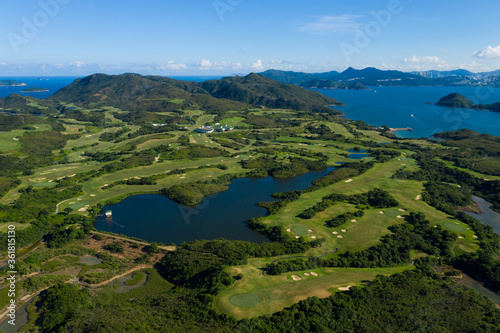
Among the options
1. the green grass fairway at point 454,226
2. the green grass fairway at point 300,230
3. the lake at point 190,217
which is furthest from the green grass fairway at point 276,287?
the green grass fairway at point 454,226

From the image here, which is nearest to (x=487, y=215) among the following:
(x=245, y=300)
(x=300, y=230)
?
(x=300, y=230)

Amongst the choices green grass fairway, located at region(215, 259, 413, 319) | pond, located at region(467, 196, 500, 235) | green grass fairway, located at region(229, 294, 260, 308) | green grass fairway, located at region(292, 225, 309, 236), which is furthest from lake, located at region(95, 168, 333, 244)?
pond, located at region(467, 196, 500, 235)

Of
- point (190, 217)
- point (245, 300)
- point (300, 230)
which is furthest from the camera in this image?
point (190, 217)

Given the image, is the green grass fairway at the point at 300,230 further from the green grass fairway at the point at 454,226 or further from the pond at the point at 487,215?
the pond at the point at 487,215

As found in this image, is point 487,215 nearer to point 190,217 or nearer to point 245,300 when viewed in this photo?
point 245,300

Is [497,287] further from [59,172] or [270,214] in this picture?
[59,172]
